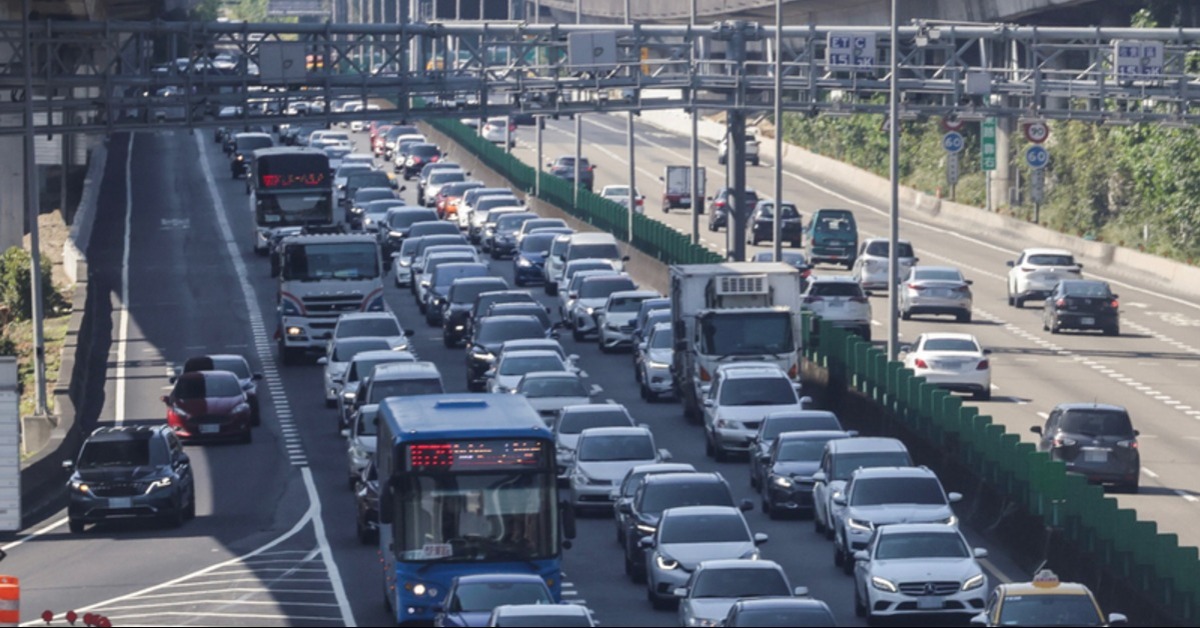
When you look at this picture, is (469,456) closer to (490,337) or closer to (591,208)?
(490,337)

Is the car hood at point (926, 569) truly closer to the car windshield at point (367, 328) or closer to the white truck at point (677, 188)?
the car windshield at point (367, 328)

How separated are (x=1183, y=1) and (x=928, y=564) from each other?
5774cm

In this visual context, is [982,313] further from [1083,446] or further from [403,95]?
[1083,446]

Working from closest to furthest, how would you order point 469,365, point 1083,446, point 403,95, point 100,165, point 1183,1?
point 1083,446 → point 469,365 → point 403,95 → point 1183,1 → point 100,165

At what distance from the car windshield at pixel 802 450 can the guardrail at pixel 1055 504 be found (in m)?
2.24

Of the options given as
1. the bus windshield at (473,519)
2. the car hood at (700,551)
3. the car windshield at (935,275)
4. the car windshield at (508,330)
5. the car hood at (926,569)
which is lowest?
the car hood at (700,551)

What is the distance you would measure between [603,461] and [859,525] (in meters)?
6.61

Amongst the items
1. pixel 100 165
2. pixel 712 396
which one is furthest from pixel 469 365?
pixel 100 165

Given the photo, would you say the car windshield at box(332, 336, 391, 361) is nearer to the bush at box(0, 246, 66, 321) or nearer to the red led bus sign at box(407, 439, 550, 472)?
the bush at box(0, 246, 66, 321)

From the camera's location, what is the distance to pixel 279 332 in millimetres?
56625

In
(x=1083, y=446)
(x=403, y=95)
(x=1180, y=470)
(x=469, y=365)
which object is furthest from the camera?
(x=403, y=95)

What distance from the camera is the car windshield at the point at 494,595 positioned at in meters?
24.3

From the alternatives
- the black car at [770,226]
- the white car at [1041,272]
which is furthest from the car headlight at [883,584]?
the black car at [770,226]

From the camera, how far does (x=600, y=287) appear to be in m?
59.4
